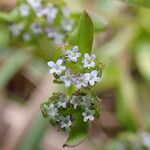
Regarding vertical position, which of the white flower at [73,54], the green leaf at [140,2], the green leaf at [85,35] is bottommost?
the white flower at [73,54]

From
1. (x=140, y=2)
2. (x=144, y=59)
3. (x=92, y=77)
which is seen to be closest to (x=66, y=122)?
(x=92, y=77)

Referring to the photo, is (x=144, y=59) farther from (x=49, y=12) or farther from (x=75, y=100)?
(x=75, y=100)

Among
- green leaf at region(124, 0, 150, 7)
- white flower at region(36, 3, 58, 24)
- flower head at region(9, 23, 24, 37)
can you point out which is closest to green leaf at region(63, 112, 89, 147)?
green leaf at region(124, 0, 150, 7)

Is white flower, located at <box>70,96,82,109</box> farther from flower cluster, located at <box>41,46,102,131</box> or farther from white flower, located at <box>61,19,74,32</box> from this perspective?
white flower, located at <box>61,19,74,32</box>

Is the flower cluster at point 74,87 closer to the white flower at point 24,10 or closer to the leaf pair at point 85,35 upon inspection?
the leaf pair at point 85,35

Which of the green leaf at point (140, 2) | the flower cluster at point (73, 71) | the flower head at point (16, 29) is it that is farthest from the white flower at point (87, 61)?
the flower head at point (16, 29)
